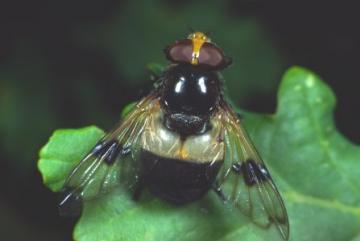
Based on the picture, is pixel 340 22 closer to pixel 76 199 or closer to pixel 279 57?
pixel 279 57

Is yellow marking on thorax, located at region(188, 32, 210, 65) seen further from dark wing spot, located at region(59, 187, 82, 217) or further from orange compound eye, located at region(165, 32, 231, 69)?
dark wing spot, located at region(59, 187, 82, 217)

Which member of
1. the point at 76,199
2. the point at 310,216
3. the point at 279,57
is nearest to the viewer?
the point at 76,199

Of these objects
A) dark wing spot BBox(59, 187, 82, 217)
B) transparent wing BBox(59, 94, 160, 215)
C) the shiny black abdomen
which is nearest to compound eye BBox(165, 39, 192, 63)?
transparent wing BBox(59, 94, 160, 215)

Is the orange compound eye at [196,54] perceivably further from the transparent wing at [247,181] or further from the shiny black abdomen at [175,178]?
the shiny black abdomen at [175,178]

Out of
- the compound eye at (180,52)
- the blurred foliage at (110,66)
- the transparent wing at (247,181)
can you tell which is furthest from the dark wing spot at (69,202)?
the blurred foliage at (110,66)

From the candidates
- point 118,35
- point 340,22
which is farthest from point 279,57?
point 118,35

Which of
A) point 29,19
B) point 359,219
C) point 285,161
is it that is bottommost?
point 359,219

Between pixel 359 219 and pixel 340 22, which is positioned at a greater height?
pixel 340 22
